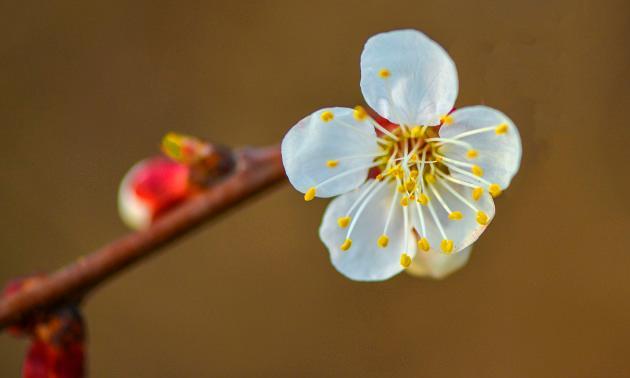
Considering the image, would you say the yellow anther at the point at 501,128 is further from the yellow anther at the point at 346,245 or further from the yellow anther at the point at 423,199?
the yellow anther at the point at 346,245

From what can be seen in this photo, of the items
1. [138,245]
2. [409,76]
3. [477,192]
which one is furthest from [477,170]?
[138,245]

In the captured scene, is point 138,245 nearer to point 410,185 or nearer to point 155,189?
point 155,189

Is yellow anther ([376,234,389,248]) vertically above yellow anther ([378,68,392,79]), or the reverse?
yellow anther ([378,68,392,79])

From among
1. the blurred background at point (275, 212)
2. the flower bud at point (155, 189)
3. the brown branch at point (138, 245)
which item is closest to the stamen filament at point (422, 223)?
the brown branch at point (138, 245)

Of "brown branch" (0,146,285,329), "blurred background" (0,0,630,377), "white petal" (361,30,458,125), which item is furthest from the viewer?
"blurred background" (0,0,630,377)

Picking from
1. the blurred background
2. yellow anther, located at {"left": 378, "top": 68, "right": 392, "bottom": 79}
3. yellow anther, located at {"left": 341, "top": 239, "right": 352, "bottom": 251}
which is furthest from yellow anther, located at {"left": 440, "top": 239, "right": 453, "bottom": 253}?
the blurred background

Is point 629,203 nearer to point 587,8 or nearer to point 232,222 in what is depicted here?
point 587,8

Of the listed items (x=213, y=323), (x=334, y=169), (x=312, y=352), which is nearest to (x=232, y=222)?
(x=213, y=323)

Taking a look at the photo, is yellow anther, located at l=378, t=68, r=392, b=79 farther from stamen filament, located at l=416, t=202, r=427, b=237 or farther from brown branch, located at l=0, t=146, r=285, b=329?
brown branch, located at l=0, t=146, r=285, b=329

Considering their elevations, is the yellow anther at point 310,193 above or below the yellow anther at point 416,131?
below
